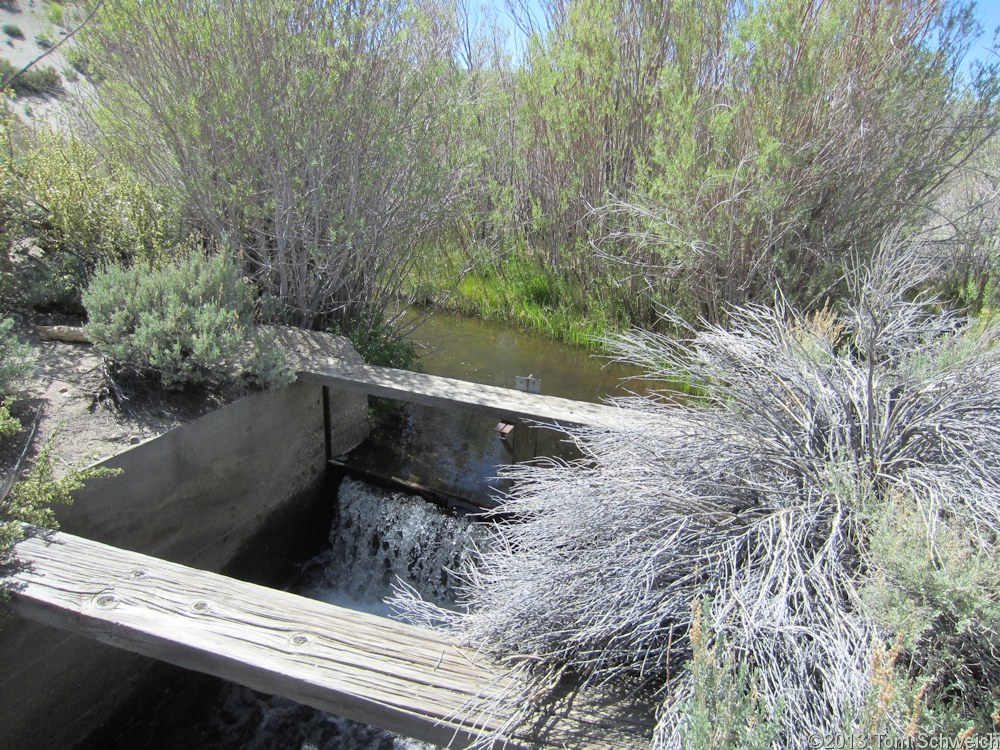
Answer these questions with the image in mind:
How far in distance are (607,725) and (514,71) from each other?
7.24 m

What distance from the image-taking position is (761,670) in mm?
1499

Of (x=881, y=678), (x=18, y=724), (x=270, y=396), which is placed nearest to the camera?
(x=881, y=678)

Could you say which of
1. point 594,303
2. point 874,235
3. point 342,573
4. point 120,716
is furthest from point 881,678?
point 594,303

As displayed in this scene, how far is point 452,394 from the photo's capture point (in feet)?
13.1

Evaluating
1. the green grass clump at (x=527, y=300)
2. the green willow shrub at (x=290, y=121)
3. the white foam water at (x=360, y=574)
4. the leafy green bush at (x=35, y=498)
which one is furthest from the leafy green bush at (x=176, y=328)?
the green grass clump at (x=527, y=300)

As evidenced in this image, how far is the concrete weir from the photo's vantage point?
9.05 ft

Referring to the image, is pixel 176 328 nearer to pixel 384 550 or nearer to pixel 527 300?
pixel 384 550

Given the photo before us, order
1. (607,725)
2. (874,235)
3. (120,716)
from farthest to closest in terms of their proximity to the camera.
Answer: (874,235) < (120,716) < (607,725)

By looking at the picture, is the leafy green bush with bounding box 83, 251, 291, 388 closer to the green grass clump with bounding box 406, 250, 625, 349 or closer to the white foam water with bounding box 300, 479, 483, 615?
the white foam water with bounding box 300, 479, 483, 615

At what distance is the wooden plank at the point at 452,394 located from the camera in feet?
12.4

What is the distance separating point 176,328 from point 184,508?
991 millimetres

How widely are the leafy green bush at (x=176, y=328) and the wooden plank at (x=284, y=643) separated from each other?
1.35m

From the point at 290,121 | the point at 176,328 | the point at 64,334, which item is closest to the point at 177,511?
the point at 176,328

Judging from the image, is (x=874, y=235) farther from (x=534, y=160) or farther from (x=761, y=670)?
(x=761, y=670)
